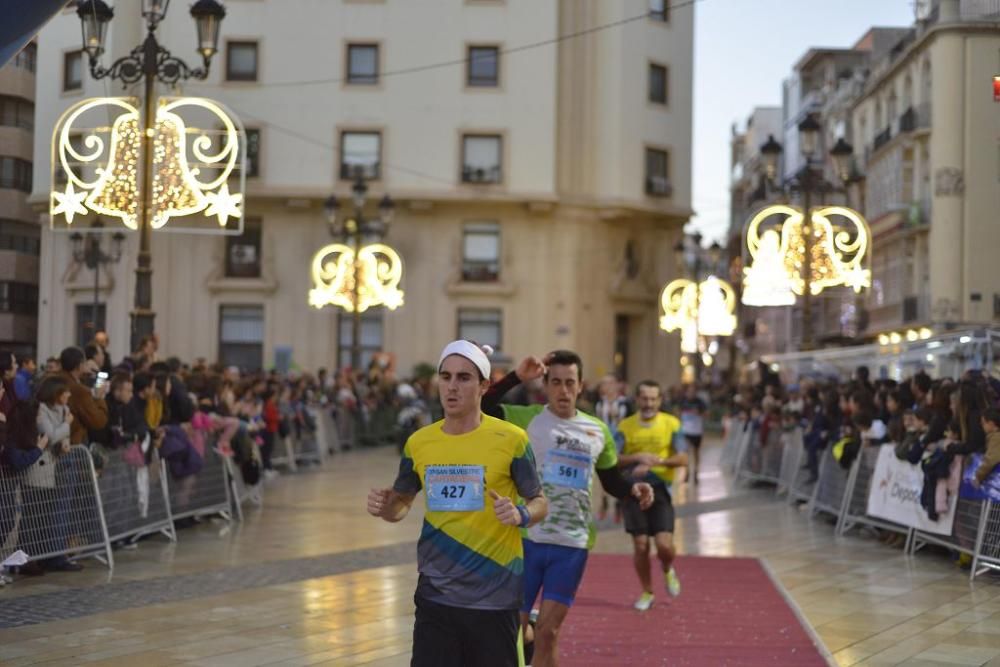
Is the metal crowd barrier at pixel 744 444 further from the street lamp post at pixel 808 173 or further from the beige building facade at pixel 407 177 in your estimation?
the beige building facade at pixel 407 177

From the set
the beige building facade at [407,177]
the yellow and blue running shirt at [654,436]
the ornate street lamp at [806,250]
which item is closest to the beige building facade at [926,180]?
the beige building facade at [407,177]

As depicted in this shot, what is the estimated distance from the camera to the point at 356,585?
533 inches

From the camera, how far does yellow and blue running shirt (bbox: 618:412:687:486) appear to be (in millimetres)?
12352

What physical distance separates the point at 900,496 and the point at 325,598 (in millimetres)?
7147

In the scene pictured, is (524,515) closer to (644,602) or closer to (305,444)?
(644,602)

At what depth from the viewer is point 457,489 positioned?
651 centimetres

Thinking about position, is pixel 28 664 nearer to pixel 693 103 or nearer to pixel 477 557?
pixel 477 557

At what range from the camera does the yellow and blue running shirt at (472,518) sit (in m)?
6.43

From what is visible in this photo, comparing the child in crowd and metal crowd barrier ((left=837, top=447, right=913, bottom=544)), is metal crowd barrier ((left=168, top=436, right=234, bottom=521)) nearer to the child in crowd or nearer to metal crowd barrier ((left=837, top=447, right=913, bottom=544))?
metal crowd barrier ((left=837, top=447, right=913, bottom=544))

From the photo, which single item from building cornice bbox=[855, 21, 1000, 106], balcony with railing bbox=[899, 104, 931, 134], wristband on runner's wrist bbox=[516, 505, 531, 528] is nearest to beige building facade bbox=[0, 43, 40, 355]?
wristband on runner's wrist bbox=[516, 505, 531, 528]

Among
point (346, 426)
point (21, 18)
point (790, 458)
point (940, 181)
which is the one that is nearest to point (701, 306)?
point (346, 426)

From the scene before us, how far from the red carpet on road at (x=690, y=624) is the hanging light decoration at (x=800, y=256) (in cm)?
991

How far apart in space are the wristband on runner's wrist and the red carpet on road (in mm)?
3689

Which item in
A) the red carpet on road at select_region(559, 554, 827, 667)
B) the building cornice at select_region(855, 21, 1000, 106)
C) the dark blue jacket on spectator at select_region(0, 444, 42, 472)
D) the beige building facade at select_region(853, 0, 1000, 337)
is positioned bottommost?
the red carpet on road at select_region(559, 554, 827, 667)
